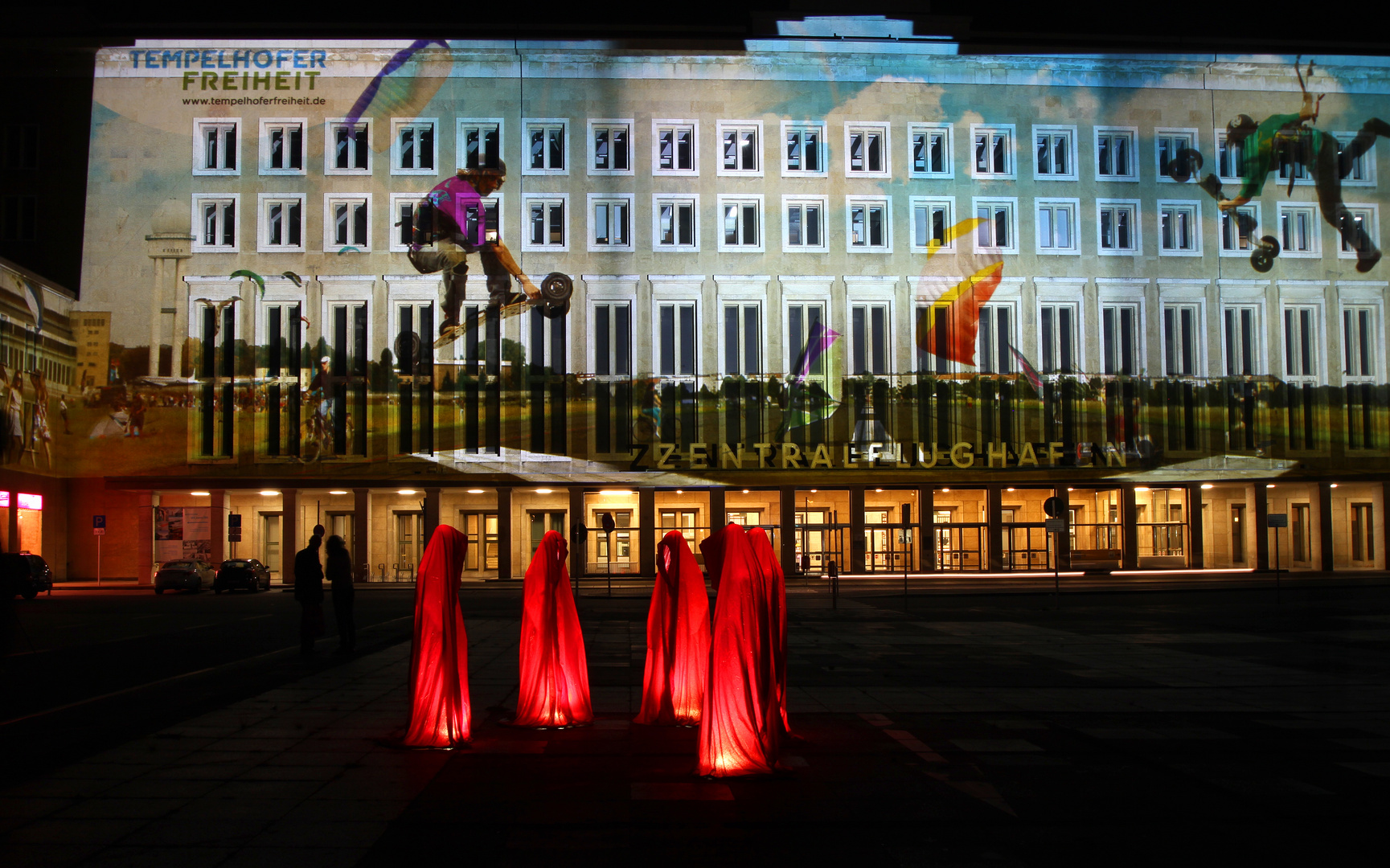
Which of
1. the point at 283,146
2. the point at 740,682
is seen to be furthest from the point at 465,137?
the point at 740,682

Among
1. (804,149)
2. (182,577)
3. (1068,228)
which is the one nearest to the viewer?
(182,577)

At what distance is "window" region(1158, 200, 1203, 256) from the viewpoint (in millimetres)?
49656

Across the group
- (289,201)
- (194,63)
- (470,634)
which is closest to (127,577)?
(289,201)

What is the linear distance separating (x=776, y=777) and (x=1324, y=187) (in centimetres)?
5418

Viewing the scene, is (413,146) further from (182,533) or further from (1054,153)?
(1054,153)

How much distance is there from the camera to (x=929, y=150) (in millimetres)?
48719

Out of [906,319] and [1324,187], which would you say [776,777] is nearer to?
[906,319]

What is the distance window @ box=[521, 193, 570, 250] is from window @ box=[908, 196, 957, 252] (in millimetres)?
16545

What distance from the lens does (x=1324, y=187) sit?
5000 cm

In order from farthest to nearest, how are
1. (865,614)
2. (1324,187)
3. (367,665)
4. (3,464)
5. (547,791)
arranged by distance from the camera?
(1324,187) < (3,464) < (865,614) < (367,665) < (547,791)

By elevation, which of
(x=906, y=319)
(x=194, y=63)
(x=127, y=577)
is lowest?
(x=127, y=577)

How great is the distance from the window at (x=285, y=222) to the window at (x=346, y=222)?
1186 mm

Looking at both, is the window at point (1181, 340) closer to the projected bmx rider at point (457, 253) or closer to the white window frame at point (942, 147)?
the white window frame at point (942, 147)

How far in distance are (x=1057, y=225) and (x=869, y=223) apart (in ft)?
30.5
